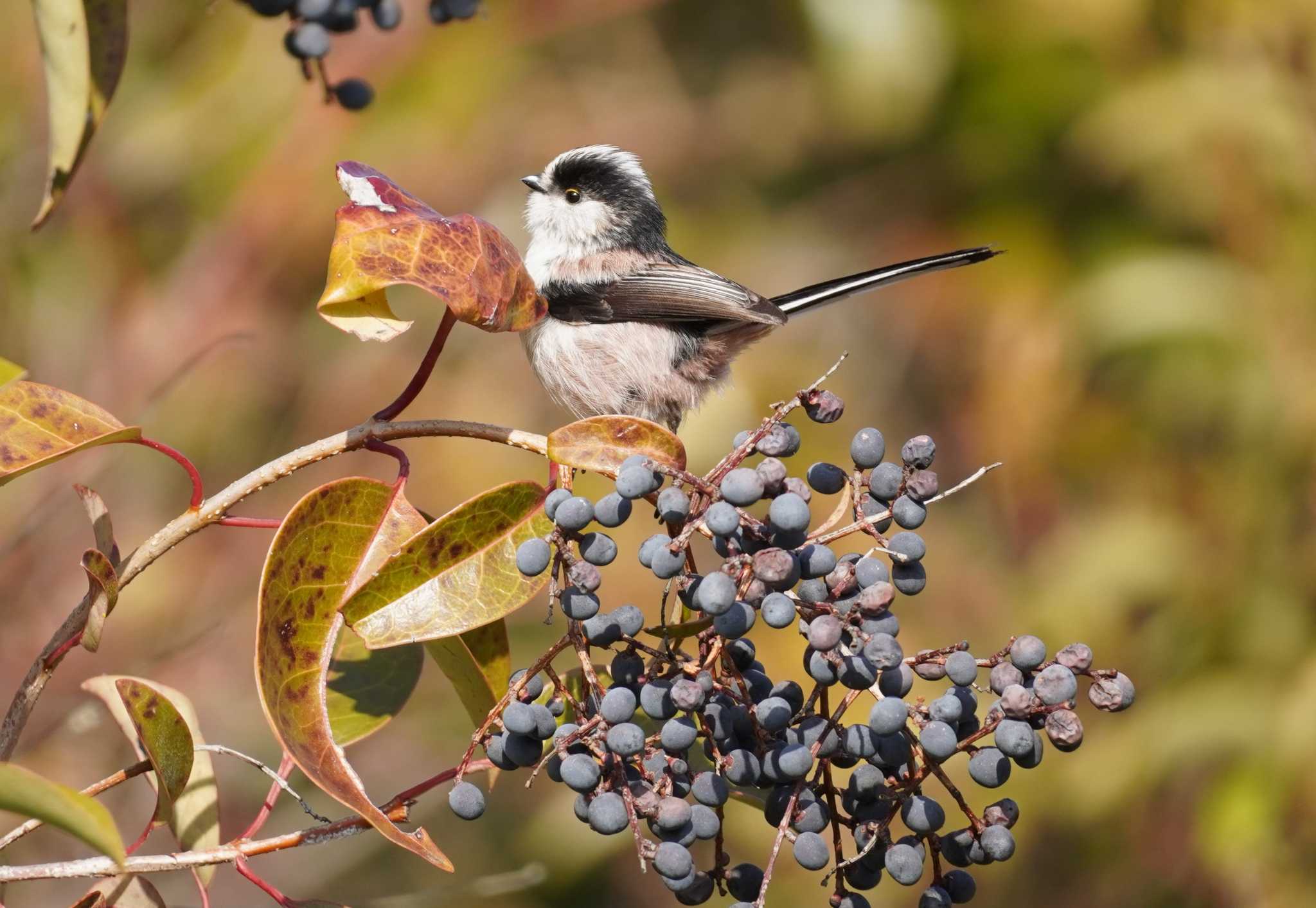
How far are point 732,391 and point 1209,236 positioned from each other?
1.66m

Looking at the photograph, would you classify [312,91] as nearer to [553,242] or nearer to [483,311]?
[553,242]

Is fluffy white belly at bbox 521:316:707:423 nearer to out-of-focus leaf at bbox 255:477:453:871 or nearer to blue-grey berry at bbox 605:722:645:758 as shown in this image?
out-of-focus leaf at bbox 255:477:453:871

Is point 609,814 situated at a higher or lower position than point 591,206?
higher

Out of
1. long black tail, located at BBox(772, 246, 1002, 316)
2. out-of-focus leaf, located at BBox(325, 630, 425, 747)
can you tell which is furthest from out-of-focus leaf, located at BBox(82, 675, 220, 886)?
long black tail, located at BBox(772, 246, 1002, 316)

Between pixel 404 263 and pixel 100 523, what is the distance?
0.58m

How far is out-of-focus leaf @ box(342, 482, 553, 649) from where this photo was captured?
1480mm

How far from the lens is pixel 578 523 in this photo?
1.49 m

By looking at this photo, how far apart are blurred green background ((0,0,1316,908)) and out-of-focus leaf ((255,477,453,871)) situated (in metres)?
1.80

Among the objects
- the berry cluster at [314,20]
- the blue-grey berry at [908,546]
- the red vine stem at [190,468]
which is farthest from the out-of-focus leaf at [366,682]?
the berry cluster at [314,20]

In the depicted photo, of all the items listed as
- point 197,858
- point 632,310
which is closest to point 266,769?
point 197,858

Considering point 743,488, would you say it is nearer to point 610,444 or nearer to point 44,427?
point 610,444

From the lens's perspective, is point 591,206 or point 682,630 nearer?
point 682,630

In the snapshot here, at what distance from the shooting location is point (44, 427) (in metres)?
1.59

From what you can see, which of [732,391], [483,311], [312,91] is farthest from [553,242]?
[483,311]
